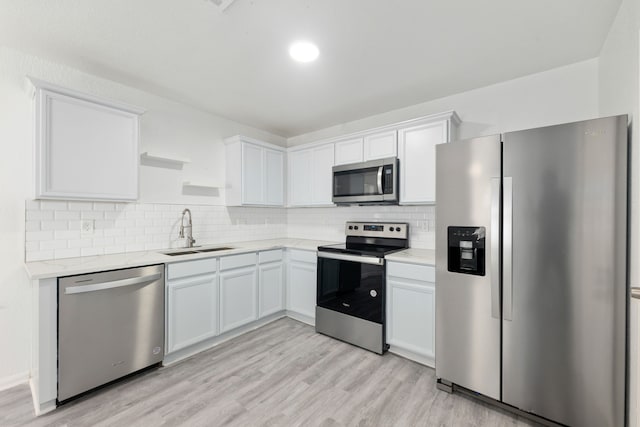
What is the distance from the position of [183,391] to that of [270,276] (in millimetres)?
1395

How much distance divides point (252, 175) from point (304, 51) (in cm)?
174

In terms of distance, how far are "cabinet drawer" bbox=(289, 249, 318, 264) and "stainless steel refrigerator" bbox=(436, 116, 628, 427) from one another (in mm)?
1438

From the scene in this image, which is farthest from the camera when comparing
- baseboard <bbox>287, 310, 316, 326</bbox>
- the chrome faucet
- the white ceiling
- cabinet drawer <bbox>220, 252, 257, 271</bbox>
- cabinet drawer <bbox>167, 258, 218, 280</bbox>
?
baseboard <bbox>287, 310, 316, 326</bbox>

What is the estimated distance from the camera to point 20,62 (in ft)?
6.86

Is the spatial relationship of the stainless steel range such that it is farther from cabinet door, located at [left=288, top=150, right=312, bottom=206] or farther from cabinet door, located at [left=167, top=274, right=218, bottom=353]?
cabinet door, located at [left=167, top=274, right=218, bottom=353]

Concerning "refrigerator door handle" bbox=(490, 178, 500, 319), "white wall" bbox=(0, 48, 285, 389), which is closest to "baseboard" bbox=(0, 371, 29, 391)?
"white wall" bbox=(0, 48, 285, 389)

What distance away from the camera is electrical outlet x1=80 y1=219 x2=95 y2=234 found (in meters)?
2.33

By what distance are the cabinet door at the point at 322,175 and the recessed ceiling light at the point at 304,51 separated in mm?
1291

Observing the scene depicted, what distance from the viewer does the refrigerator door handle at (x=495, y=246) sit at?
174 centimetres

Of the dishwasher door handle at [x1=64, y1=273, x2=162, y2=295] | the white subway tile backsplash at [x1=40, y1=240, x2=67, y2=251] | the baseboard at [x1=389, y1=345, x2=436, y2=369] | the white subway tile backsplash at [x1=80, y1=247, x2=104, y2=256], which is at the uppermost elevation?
the white subway tile backsplash at [x1=40, y1=240, x2=67, y2=251]

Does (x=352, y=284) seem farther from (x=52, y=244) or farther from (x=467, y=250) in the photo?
(x=52, y=244)

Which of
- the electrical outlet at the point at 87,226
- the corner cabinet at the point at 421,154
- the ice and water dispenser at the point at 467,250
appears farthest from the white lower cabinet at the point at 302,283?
the electrical outlet at the point at 87,226

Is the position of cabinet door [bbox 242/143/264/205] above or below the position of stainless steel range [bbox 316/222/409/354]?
above

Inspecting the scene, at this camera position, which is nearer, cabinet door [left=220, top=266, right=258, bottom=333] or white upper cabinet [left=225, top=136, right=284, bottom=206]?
cabinet door [left=220, top=266, right=258, bottom=333]
